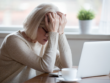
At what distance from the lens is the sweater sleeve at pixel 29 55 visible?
4.54 ft

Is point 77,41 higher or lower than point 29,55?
lower

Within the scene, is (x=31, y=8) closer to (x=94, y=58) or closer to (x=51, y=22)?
(x=51, y=22)

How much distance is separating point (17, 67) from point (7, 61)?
4.0 inches

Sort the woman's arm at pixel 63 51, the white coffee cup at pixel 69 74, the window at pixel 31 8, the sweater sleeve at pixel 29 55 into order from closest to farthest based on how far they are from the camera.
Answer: the white coffee cup at pixel 69 74 < the sweater sleeve at pixel 29 55 < the woman's arm at pixel 63 51 < the window at pixel 31 8

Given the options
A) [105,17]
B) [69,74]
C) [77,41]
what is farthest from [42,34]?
[105,17]

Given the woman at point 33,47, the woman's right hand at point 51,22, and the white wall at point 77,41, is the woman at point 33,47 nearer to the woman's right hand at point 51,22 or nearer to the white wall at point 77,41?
the woman's right hand at point 51,22

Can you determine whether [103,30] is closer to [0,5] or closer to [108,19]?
[108,19]

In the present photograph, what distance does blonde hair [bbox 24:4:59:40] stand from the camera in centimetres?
150

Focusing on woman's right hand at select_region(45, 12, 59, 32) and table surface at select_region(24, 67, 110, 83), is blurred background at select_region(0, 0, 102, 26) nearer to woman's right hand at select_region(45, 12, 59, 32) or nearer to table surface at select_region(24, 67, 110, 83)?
woman's right hand at select_region(45, 12, 59, 32)

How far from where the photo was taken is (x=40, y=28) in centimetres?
154

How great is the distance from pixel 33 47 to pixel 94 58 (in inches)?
24.9

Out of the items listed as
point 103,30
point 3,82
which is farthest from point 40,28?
point 103,30

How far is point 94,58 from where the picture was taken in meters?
1.19

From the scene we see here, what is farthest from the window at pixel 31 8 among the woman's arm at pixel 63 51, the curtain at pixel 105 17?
the woman's arm at pixel 63 51
